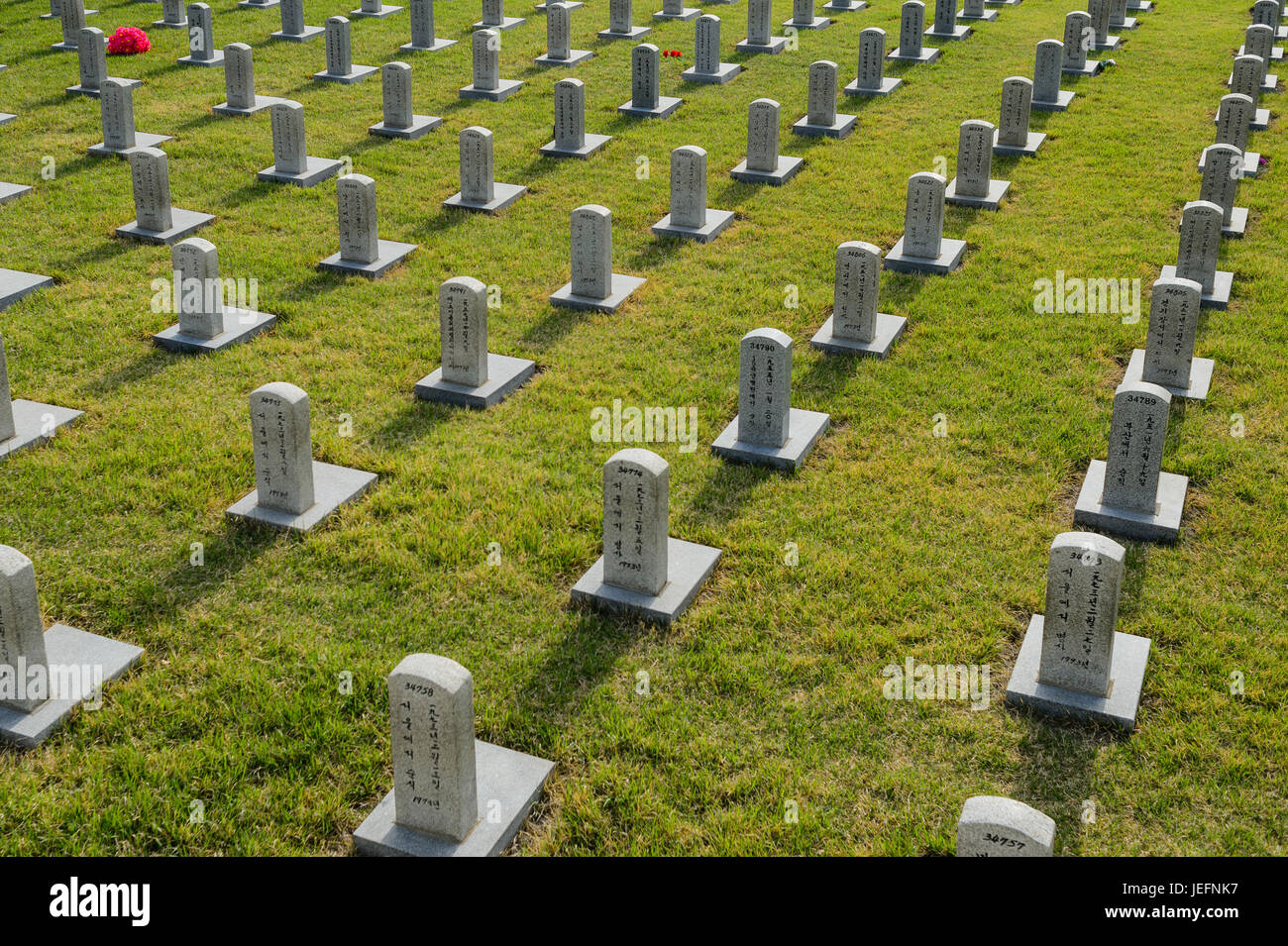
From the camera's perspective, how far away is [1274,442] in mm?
8703

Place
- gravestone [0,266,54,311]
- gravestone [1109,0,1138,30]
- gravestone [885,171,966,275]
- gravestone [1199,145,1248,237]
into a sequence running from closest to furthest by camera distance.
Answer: gravestone [0,266,54,311] → gravestone [885,171,966,275] → gravestone [1199,145,1248,237] → gravestone [1109,0,1138,30]

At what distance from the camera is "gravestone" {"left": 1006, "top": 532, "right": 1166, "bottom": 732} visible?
6.02m

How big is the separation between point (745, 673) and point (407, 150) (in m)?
10.1

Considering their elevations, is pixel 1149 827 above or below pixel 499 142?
below

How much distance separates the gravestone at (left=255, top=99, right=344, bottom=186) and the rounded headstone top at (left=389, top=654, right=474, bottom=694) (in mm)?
9557

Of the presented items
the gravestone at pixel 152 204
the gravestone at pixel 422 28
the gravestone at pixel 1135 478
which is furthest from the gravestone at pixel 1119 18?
the gravestone at pixel 152 204

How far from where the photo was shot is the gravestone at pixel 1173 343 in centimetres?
902

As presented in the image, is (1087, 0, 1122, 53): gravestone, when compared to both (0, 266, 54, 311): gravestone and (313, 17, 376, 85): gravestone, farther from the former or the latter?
(0, 266, 54, 311): gravestone

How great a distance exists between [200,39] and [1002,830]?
17.2 meters

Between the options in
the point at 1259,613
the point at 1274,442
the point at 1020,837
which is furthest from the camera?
the point at 1274,442

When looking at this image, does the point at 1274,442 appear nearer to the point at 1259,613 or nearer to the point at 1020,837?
the point at 1259,613

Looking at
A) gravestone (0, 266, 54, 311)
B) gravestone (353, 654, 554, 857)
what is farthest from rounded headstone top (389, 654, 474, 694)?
gravestone (0, 266, 54, 311)

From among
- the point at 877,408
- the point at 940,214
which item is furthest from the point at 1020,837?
the point at 940,214

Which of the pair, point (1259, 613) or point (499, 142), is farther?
point (499, 142)
